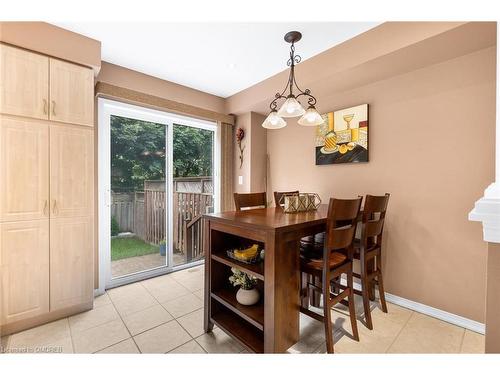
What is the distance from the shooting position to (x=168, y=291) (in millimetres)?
2557

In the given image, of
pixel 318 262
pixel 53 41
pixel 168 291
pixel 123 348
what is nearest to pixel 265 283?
pixel 318 262

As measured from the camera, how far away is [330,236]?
1.49 metres

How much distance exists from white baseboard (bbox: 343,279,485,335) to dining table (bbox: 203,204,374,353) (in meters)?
1.37

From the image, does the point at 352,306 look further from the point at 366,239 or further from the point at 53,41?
the point at 53,41

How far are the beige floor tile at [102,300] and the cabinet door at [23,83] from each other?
180 centimetres

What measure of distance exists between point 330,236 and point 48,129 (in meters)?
2.42

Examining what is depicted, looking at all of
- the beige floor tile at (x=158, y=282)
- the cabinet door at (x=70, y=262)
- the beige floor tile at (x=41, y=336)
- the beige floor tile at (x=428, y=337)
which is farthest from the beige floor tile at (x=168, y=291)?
the beige floor tile at (x=428, y=337)

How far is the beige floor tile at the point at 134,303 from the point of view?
2160mm

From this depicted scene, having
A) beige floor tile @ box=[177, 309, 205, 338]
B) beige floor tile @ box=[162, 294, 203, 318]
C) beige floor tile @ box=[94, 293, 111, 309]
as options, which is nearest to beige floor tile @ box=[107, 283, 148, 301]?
beige floor tile @ box=[94, 293, 111, 309]

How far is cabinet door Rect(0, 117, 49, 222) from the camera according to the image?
1762 mm

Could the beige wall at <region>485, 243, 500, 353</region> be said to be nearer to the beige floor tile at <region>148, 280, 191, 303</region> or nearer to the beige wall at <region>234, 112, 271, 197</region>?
the beige floor tile at <region>148, 280, 191, 303</region>

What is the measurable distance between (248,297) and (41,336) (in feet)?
5.45
